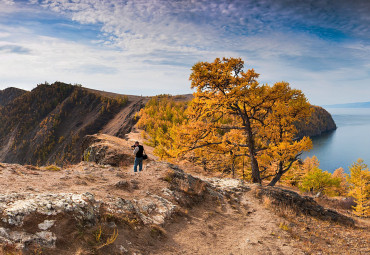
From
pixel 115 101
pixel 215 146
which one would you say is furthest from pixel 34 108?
pixel 215 146

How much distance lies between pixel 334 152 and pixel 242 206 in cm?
13923

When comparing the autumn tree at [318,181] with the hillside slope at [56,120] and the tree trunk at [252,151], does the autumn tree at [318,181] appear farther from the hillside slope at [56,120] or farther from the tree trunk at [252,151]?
the hillside slope at [56,120]

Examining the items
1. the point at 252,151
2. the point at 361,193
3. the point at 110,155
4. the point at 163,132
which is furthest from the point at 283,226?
the point at 361,193

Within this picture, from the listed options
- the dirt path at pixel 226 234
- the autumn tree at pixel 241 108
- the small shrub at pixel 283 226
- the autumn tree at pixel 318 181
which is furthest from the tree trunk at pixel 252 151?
the autumn tree at pixel 318 181

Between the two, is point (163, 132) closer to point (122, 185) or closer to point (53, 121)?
point (122, 185)

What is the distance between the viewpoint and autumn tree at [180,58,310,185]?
1476 cm

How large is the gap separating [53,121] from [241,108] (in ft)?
495

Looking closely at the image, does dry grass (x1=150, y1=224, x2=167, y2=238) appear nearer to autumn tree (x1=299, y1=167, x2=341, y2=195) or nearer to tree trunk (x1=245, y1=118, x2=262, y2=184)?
tree trunk (x1=245, y1=118, x2=262, y2=184)

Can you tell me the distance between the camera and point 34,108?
160625 millimetres

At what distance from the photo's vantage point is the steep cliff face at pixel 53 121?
121312mm

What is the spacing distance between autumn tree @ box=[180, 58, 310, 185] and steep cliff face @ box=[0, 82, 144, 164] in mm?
88147

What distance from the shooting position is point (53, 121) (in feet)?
456

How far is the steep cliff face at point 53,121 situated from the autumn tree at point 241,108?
88.1 metres

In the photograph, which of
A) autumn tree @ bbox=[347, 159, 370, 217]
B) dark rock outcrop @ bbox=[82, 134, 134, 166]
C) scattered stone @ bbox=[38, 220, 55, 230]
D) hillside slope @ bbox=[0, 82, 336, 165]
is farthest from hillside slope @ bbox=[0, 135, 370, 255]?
hillside slope @ bbox=[0, 82, 336, 165]
